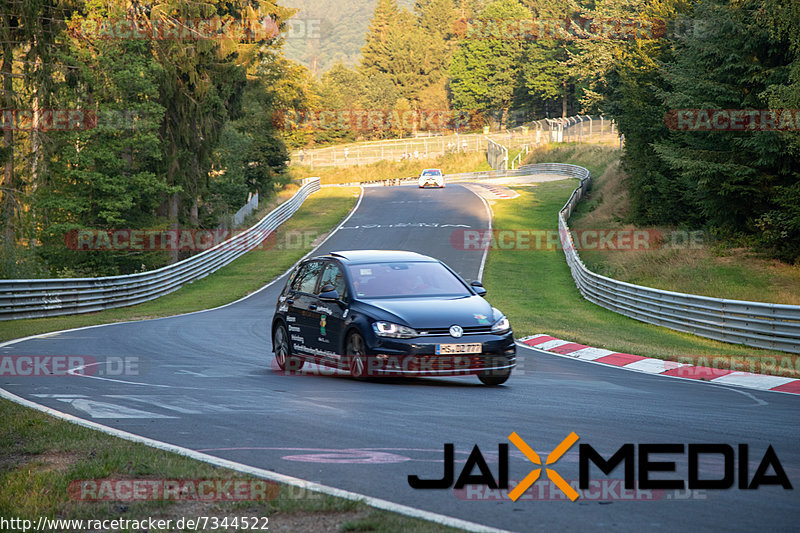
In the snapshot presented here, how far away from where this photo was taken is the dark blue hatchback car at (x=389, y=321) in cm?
1073

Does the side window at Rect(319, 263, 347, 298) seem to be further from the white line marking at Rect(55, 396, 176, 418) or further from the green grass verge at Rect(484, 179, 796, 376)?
the green grass verge at Rect(484, 179, 796, 376)

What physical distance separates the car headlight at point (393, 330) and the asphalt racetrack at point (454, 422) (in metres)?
0.65

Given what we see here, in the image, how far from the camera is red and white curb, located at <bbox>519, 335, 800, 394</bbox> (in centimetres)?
1210

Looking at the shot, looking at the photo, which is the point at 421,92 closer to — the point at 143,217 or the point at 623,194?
the point at 623,194

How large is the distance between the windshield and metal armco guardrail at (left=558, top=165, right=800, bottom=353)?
7.92 metres

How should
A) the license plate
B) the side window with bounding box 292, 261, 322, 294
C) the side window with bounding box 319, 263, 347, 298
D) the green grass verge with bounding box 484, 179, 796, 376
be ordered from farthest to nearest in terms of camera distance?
the green grass verge with bounding box 484, 179, 796, 376 < the side window with bounding box 292, 261, 322, 294 < the side window with bounding box 319, 263, 347, 298 < the license plate

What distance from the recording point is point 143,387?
35.7 feet

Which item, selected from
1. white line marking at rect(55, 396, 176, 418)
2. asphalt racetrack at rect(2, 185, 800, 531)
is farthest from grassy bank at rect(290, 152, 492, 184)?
white line marking at rect(55, 396, 176, 418)

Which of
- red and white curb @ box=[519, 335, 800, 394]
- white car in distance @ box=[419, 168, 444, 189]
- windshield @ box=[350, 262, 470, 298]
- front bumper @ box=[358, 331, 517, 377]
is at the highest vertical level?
white car in distance @ box=[419, 168, 444, 189]

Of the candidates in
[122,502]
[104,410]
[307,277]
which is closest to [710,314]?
[307,277]

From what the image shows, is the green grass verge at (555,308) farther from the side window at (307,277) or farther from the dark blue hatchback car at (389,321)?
the side window at (307,277)

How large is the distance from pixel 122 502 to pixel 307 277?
7.79m

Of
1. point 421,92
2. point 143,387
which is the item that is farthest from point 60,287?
point 421,92

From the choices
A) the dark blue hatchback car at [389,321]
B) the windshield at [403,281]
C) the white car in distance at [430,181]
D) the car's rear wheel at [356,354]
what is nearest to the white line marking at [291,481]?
the car's rear wheel at [356,354]
